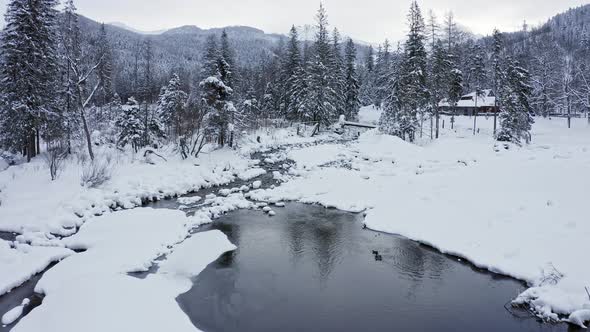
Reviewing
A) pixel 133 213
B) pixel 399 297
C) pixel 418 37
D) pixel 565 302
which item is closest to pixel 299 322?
pixel 399 297

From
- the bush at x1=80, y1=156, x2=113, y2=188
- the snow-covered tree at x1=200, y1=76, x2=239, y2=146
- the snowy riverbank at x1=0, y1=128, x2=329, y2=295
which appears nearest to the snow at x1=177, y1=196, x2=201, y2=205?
the snowy riverbank at x1=0, y1=128, x2=329, y2=295

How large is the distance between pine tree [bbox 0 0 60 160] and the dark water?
18738 mm

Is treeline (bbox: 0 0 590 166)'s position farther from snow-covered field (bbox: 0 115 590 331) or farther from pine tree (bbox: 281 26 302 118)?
snow-covered field (bbox: 0 115 590 331)

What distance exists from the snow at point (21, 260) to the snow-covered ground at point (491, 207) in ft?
30.8

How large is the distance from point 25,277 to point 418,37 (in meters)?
37.2

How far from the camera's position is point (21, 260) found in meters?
10.2

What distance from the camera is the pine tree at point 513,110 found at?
110 ft

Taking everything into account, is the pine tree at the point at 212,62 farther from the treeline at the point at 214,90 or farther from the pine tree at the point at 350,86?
the pine tree at the point at 350,86

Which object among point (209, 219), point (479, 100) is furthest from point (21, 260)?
point (479, 100)

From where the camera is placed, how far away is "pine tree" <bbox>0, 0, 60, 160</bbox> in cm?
2316

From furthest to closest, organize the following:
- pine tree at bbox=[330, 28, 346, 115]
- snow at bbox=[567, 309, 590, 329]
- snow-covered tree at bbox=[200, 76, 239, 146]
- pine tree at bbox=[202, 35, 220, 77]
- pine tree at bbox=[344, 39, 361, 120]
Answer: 1. pine tree at bbox=[344, 39, 361, 120]
2. pine tree at bbox=[330, 28, 346, 115]
3. pine tree at bbox=[202, 35, 220, 77]
4. snow-covered tree at bbox=[200, 76, 239, 146]
5. snow at bbox=[567, 309, 590, 329]

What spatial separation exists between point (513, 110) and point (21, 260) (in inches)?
1455

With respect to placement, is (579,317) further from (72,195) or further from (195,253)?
(72,195)

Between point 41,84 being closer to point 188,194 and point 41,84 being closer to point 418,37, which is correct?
point 188,194
